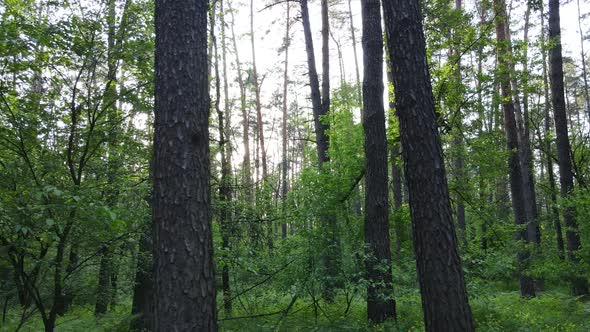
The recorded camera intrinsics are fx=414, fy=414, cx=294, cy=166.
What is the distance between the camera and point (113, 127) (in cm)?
642

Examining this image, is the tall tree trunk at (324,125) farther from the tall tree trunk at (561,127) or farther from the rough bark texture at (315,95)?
the tall tree trunk at (561,127)

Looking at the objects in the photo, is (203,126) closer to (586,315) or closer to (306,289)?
(306,289)

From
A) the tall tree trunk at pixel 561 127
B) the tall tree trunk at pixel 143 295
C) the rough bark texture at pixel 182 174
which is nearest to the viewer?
the rough bark texture at pixel 182 174

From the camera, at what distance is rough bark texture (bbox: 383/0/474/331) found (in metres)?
3.90

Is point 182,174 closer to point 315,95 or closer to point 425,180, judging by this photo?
point 425,180

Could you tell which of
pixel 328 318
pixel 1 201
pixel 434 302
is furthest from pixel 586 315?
pixel 1 201

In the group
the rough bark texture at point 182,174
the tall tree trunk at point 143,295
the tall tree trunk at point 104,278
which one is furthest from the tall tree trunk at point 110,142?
the rough bark texture at point 182,174

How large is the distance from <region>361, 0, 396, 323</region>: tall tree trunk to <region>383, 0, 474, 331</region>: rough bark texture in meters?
3.21

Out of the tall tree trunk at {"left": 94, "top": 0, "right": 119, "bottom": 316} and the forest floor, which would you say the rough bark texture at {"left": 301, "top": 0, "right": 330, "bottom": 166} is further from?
the tall tree trunk at {"left": 94, "top": 0, "right": 119, "bottom": 316}

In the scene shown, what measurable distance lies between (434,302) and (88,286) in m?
4.93

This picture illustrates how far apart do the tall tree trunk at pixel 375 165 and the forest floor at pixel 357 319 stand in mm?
414

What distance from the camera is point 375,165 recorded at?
7758 mm

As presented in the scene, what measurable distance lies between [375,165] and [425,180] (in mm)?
3698

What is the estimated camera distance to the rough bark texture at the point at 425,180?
390cm
